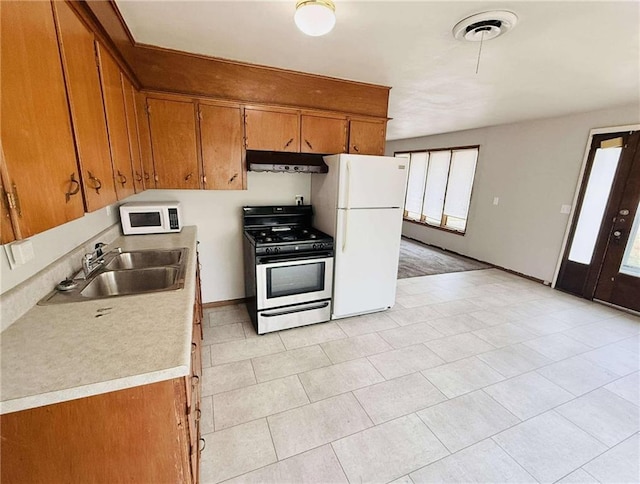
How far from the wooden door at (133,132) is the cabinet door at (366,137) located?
201 centimetres

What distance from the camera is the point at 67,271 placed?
157 cm

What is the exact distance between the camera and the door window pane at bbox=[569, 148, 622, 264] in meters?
3.69

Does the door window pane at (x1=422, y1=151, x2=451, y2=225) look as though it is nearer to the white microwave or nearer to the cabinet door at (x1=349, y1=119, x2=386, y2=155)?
the cabinet door at (x1=349, y1=119, x2=386, y2=155)

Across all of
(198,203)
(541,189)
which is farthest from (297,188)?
(541,189)

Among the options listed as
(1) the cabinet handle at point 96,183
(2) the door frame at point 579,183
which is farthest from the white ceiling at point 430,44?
(1) the cabinet handle at point 96,183

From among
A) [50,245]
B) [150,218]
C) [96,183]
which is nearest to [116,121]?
[96,183]

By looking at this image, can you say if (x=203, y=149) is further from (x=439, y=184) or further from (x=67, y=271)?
(x=439, y=184)

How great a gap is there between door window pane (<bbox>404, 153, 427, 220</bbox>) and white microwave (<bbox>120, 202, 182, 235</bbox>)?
19.3ft

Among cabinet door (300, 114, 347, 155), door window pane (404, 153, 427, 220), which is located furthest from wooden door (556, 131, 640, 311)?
cabinet door (300, 114, 347, 155)

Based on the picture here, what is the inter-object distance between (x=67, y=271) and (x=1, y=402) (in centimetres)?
100

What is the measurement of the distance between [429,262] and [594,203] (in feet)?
8.11

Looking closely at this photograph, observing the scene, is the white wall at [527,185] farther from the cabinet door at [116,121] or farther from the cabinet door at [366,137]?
the cabinet door at [116,121]

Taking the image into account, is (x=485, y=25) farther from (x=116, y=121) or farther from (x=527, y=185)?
(x=527, y=185)

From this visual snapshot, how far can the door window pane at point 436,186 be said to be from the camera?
6281 mm
